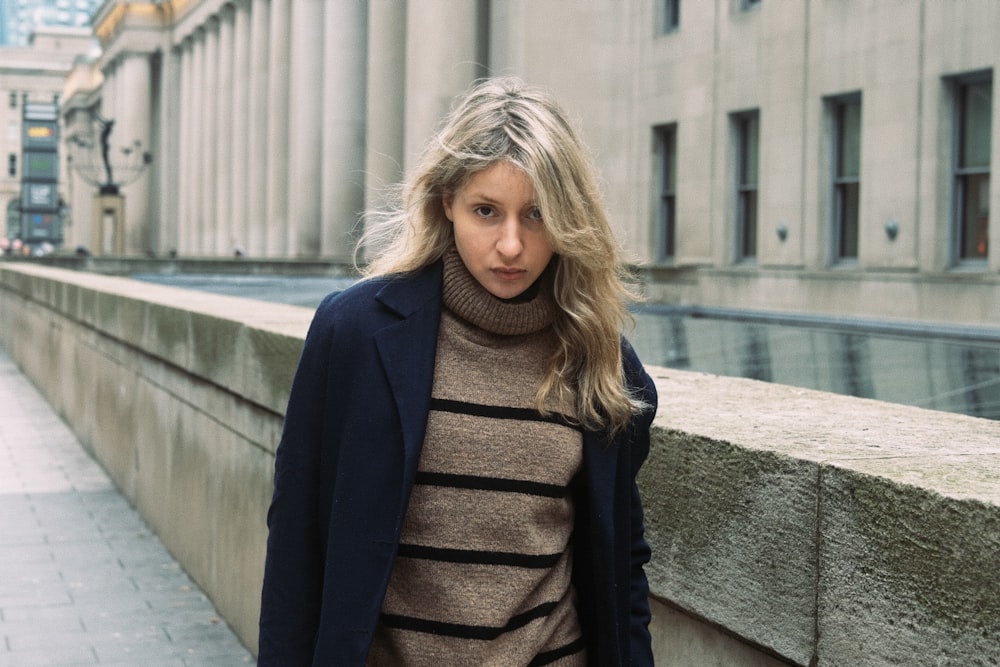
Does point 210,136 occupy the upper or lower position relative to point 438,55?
upper

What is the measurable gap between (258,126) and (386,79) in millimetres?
19363

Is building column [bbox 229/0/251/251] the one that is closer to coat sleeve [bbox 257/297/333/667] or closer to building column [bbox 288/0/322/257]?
building column [bbox 288/0/322/257]

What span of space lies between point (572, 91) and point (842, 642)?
101ft

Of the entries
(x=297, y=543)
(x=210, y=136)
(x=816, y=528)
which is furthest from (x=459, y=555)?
(x=210, y=136)

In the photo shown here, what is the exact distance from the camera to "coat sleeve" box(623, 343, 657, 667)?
253 cm

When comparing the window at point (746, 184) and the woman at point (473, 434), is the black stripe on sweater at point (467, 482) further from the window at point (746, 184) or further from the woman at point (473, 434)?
the window at point (746, 184)

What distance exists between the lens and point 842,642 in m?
2.54

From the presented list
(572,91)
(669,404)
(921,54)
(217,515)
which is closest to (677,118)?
(572,91)

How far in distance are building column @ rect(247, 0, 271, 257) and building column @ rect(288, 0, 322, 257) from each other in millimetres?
7863

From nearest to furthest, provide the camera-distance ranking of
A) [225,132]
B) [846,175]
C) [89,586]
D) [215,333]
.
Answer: [215,333]
[89,586]
[846,175]
[225,132]

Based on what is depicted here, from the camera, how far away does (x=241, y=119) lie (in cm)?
6378

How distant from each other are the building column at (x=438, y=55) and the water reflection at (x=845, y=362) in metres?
22.6

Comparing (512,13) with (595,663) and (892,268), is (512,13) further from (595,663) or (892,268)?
(595,663)

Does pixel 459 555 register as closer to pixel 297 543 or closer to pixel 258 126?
pixel 297 543
